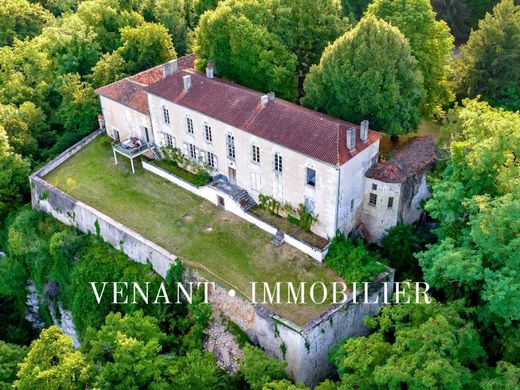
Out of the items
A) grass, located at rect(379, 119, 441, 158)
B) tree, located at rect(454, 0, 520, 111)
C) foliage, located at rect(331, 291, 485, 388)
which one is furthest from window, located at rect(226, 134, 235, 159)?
tree, located at rect(454, 0, 520, 111)

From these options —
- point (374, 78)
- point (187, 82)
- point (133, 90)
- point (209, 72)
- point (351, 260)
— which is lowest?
point (351, 260)

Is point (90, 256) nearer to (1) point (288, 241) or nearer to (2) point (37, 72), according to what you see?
(1) point (288, 241)

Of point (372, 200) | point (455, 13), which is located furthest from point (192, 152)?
point (455, 13)

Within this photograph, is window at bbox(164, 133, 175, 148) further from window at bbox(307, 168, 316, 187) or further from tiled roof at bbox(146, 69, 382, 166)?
window at bbox(307, 168, 316, 187)

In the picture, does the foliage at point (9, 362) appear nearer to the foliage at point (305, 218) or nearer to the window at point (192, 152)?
the window at point (192, 152)

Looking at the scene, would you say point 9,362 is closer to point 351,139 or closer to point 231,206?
point 231,206

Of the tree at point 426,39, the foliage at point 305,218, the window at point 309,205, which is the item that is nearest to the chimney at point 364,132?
the window at point 309,205
